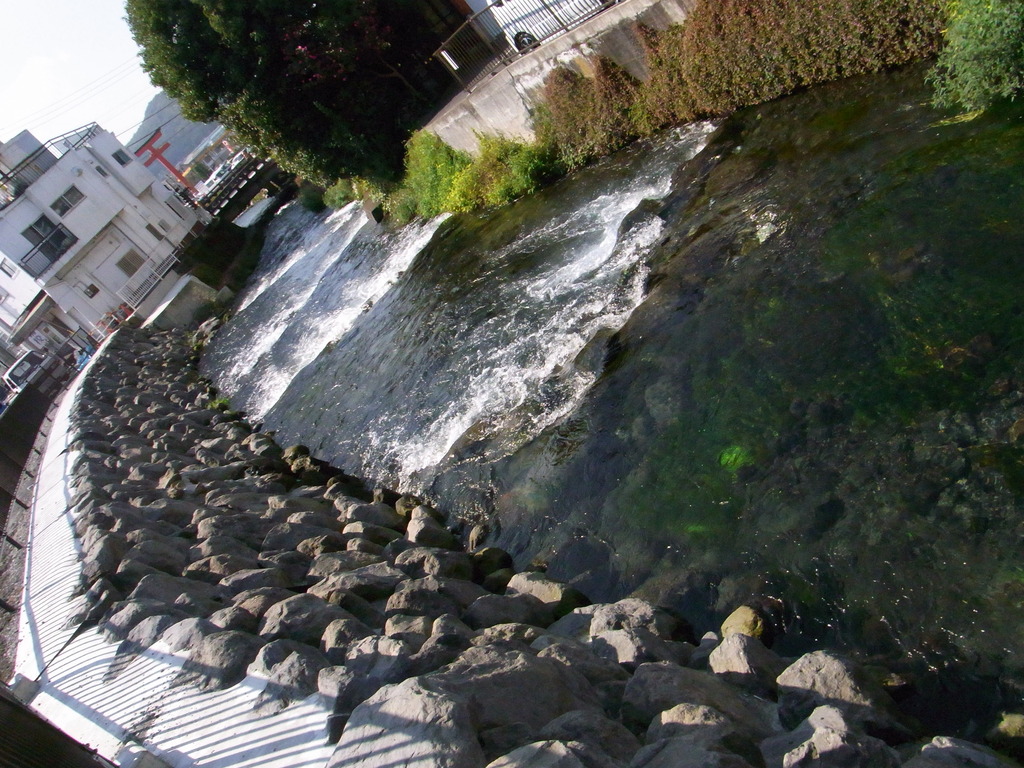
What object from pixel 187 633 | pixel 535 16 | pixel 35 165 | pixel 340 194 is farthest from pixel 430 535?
pixel 35 165

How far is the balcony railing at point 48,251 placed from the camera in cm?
3709

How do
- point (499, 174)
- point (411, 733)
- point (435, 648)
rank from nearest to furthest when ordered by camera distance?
point (411, 733), point (435, 648), point (499, 174)

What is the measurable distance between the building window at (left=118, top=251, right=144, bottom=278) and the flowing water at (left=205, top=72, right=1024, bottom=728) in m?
29.7

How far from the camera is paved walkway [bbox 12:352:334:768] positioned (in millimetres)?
5727

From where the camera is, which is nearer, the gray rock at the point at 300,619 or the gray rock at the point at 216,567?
the gray rock at the point at 300,619

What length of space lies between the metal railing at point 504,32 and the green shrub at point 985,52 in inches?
364

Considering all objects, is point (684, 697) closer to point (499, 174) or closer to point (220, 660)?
point (220, 660)

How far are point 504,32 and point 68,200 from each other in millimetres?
28294

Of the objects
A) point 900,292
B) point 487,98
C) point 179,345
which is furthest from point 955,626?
point 179,345

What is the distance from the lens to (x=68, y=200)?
39156 millimetres

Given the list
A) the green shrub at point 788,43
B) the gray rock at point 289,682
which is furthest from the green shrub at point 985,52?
the gray rock at point 289,682

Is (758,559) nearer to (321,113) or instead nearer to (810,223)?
(810,223)

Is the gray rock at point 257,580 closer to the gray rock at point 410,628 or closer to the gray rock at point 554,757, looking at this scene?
the gray rock at point 410,628

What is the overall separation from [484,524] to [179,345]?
23.8 m
